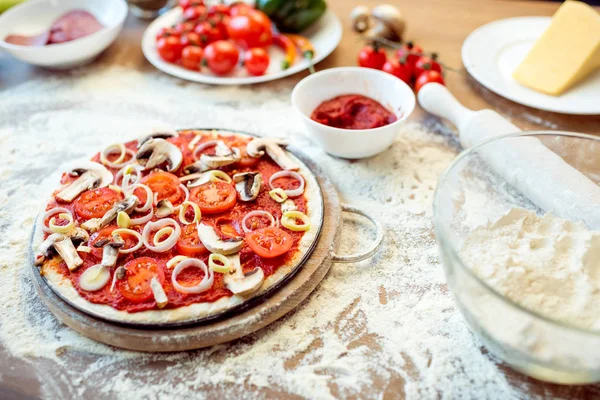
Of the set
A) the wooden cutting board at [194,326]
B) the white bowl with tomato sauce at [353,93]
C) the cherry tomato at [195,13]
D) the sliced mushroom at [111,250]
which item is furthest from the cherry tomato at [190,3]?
the wooden cutting board at [194,326]

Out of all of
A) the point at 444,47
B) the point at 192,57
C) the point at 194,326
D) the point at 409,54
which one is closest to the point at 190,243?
the point at 194,326

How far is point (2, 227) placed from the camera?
2.05 m

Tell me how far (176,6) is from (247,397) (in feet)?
9.93

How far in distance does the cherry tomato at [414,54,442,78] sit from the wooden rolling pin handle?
0.25 m

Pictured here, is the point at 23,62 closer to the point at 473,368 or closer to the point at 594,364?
the point at 473,368

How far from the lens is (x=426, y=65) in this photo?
265cm

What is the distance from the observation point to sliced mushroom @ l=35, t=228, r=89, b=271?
170 centimetres

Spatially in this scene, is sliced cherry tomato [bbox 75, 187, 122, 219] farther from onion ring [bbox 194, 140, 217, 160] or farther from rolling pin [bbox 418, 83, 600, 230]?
rolling pin [bbox 418, 83, 600, 230]

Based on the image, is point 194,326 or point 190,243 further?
point 190,243

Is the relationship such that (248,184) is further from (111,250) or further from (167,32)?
(167,32)

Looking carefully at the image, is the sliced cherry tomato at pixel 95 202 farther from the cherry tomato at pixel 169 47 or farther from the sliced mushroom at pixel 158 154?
the cherry tomato at pixel 169 47

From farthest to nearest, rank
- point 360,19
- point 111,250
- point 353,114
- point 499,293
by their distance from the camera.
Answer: point 360,19 < point 353,114 < point 111,250 < point 499,293

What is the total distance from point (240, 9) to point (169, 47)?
526 mm

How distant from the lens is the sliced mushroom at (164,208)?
188 cm
